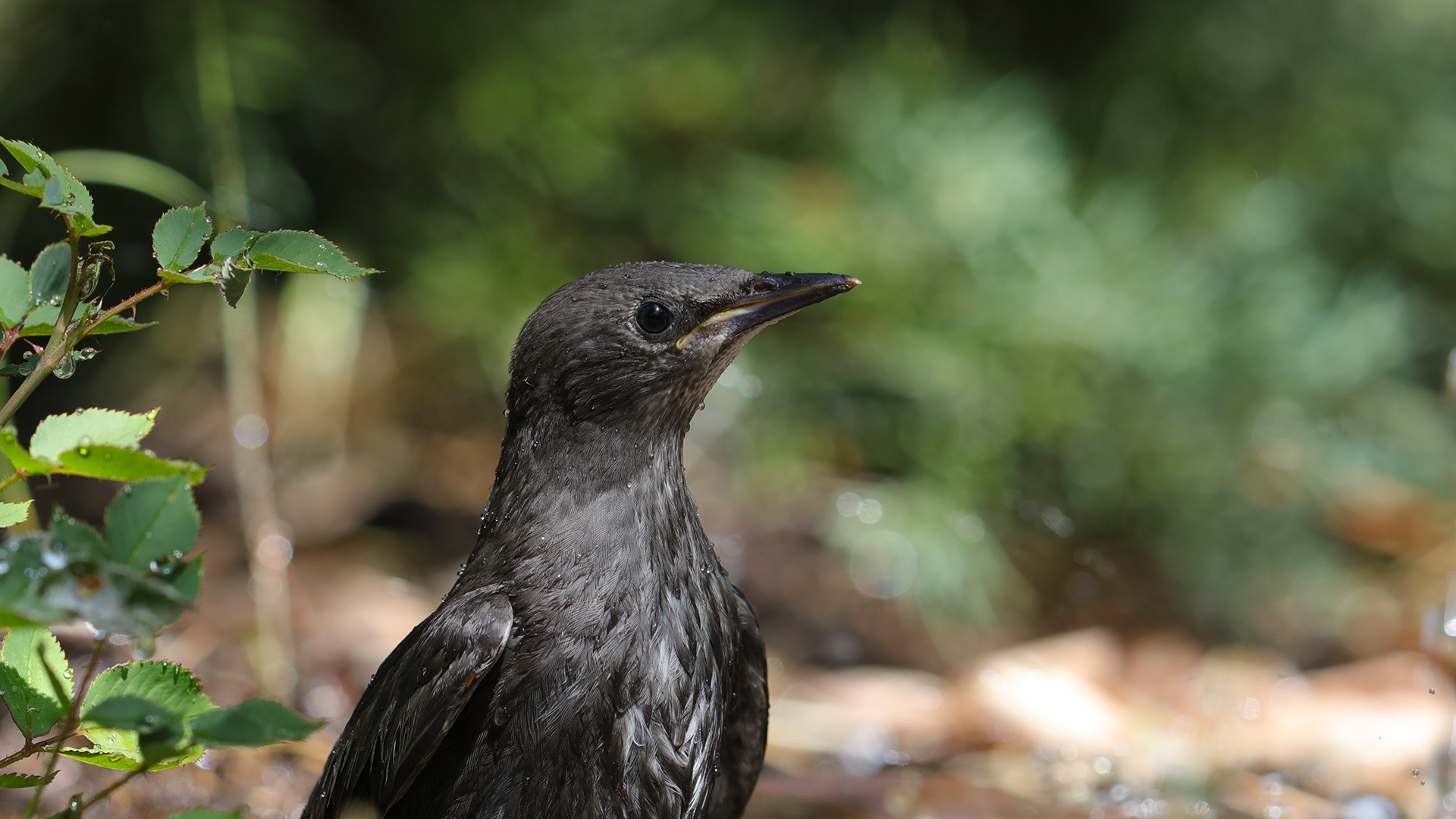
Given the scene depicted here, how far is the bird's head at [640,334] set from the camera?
72.0 inches

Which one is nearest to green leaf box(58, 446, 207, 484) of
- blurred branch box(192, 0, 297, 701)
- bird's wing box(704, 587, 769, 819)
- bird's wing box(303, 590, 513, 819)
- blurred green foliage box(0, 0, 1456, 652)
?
bird's wing box(303, 590, 513, 819)

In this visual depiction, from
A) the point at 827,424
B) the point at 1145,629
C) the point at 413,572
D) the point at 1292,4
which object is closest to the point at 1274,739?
the point at 1145,629

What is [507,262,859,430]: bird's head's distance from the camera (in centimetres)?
183

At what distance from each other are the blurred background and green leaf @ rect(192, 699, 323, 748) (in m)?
2.78

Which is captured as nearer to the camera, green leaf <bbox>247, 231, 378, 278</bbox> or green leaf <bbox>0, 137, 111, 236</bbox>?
green leaf <bbox>0, 137, 111, 236</bbox>

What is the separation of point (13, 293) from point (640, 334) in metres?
0.90

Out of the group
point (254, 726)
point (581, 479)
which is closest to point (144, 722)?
point (254, 726)

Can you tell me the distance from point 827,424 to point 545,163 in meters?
1.58

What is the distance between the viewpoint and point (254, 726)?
1002 mm

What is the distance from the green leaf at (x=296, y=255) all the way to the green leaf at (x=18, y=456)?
0.98 feet

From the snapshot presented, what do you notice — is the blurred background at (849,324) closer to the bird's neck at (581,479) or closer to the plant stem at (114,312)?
the bird's neck at (581,479)

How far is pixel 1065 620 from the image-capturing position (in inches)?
166

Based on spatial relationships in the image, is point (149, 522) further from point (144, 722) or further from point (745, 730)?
point (745, 730)

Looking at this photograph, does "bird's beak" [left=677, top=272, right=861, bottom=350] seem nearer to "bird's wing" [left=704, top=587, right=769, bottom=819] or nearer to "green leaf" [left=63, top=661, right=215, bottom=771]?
"bird's wing" [left=704, top=587, right=769, bottom=819]
